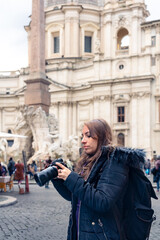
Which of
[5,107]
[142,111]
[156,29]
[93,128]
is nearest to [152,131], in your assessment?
[142,111]

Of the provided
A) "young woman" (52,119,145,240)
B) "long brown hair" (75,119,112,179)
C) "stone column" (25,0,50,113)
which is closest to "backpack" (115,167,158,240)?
"young woman" (52,119,145,240)

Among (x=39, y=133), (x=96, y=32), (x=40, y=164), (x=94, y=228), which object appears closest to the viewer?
(x=94, y=228)

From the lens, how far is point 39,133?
2322cm

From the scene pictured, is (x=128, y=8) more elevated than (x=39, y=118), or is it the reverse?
(x=128, y=8)

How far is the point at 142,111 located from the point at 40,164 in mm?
18942

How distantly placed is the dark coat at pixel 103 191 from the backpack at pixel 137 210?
52 millimetres

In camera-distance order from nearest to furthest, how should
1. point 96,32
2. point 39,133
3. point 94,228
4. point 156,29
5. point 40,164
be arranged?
point 94,228 < point 40,164 < point 39,133 < point 156,29 < point 96,32

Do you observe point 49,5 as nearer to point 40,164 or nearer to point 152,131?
point 152,131

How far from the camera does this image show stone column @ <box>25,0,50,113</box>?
22562 mm

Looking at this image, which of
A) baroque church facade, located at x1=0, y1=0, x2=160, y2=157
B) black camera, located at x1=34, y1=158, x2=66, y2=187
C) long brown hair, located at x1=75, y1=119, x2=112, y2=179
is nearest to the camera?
black camera, located at x1=34, y1=158, x2=66, y2=187

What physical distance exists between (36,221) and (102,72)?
3419 cm

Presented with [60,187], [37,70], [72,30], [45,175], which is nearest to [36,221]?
[60,187]

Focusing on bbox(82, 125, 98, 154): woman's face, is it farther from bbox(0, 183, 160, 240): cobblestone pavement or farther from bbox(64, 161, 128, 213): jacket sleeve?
bbox(0, 183, 160, 240): cobblestone pavement

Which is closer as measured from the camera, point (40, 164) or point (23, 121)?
point (40, 164)
